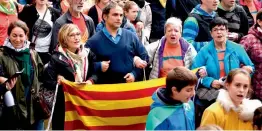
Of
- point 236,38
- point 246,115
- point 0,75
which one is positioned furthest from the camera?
point 236,38

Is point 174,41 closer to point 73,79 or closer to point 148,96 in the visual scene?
point 148,96

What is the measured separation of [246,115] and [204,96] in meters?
1.86

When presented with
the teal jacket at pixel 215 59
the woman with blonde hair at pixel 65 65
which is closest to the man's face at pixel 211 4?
the teal jacket at pixel 215 59

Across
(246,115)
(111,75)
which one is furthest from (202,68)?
(246,115)

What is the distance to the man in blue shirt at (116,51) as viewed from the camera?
Result: 852 centimetres

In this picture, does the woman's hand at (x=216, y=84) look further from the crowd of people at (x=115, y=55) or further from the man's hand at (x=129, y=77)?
the man's hand at (x=129, y=77)

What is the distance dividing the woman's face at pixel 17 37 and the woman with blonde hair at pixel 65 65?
44 cm

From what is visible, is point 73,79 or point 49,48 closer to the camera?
point 73,79

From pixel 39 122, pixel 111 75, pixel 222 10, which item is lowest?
pixel 39 122

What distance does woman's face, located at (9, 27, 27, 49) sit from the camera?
26.5ft

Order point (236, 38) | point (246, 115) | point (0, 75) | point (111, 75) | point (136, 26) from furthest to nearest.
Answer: point (136, 26)
point (236, 38)
point (111, 75)
point (0, 75)
point (246, 115)

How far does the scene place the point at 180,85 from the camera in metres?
6.30

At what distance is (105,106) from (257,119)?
7.78ft

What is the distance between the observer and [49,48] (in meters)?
9.79
